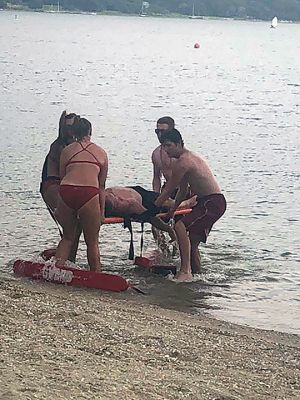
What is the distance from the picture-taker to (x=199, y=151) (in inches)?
915

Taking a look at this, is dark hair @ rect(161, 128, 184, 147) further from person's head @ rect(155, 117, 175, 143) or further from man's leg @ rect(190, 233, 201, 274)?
man's leg @ rect(190, 233, 201, 274)

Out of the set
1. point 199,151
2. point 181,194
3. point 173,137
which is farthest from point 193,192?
point 199,151

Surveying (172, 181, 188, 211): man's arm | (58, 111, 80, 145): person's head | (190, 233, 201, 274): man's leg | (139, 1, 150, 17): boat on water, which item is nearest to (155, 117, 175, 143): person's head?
(172, 181, 188, 211): man's arm

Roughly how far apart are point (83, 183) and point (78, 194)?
0.12m

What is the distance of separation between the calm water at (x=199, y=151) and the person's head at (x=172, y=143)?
1466 mm

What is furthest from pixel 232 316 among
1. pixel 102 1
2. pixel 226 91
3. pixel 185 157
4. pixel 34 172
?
pixel 102 1

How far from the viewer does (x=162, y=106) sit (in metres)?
35.5

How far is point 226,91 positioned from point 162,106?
1129 centimetres

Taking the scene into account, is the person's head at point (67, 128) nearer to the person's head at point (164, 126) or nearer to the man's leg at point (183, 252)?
the person's head at point (164, 126)

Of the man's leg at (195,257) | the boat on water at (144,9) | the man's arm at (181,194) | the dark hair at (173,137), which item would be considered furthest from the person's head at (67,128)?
the boat on water at (144,9)

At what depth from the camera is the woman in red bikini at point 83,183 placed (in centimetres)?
930

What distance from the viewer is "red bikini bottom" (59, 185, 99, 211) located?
9281 mm

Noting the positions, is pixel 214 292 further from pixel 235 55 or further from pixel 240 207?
pixel 235 55

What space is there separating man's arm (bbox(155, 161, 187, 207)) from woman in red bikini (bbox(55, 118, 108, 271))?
840 mm
